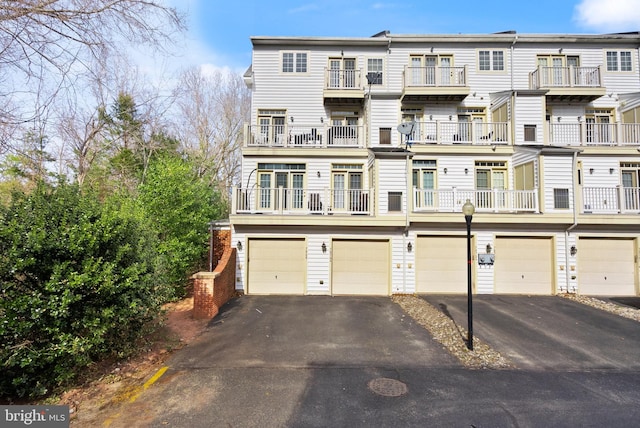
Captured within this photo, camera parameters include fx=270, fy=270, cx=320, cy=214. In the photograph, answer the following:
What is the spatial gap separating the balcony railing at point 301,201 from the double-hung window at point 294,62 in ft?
21.0

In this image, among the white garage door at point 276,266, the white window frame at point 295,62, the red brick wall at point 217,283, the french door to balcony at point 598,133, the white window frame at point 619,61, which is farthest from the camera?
the white window frame at point 295,62

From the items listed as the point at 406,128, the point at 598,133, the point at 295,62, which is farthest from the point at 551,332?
the point at 295,62

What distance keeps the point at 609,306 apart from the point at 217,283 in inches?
523

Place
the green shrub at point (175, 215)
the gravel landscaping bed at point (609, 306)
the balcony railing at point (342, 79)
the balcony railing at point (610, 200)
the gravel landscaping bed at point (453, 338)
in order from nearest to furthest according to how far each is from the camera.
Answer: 1. the gravel landscaping bed at point (453, 338)
2. the gravel landscaping bed at point (609, 306)
3. the green shrub at point (175, 215)
4. the balcony railing at point (610, 200)
5. the balcony railing at point (342, 79)

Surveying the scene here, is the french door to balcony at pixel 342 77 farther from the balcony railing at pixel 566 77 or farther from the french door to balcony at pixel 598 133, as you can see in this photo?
the french door to balcony at pixel 598 133

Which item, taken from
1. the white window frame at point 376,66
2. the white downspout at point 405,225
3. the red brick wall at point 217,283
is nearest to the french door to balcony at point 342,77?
the white window frame at point 376,66

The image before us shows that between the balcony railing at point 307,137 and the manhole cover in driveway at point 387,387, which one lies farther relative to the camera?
the balcony railing at point 307,137

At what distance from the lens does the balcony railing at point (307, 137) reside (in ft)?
40.0

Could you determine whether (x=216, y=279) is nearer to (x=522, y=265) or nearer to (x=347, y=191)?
(x=347, y=191)

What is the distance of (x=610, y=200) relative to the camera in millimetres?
10828

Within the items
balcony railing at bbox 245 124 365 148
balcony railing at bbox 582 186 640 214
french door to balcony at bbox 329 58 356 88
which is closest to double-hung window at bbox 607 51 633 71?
balcony railing at bbox 582 186 640 214

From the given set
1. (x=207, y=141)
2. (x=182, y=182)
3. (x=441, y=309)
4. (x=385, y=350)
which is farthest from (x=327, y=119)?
(x=207, y=141)

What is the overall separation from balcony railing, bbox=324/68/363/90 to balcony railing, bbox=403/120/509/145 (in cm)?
355

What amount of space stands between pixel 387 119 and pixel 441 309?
8.41 meters
